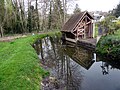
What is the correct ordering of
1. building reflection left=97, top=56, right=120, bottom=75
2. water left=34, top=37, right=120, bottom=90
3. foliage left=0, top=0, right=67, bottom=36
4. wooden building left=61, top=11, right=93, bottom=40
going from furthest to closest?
foliage left=0, top=0, right=67, bottom=36 → wooden building left=61, top=11, right=93, bottom=40 → building reflection left=97, top=56, right=120, bottom=75 → water left=34, top=37, right=120, bottom=90

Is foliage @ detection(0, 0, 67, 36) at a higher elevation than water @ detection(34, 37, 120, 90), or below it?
higher

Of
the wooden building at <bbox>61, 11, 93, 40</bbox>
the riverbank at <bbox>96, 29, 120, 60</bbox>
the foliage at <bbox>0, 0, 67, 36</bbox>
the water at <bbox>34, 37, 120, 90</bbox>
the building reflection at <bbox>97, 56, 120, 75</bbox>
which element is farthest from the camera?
the foliage at <bbox>0, 0, 67, 36</bbox>

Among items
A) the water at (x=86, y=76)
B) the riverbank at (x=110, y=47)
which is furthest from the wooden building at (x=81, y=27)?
the water at (x=86, y=76)

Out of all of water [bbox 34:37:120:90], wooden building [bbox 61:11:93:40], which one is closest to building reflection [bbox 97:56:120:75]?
water [bbox 34:37:120:90]

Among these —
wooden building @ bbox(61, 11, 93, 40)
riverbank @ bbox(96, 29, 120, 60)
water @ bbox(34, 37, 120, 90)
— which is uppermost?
wooden building @ bbox(61, 11, 93, 40)

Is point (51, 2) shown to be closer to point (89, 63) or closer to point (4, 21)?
point (4, 21)

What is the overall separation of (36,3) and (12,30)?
9.54 meters

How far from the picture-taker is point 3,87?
8.97 meters

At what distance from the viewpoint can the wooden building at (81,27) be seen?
29609mm

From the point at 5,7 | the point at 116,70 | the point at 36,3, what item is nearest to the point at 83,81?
the point at 116,70

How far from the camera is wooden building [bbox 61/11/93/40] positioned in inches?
1166

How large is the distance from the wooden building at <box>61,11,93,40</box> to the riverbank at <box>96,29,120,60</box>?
369 inches

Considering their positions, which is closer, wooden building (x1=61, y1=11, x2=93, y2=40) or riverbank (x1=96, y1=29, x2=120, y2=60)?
riverbank (x1=96, y1=29, x2=120, y2=60)

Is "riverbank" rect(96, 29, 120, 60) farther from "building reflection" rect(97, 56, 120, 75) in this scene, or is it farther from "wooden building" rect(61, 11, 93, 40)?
"wooden building" rect(61, 11, 93, 40)
